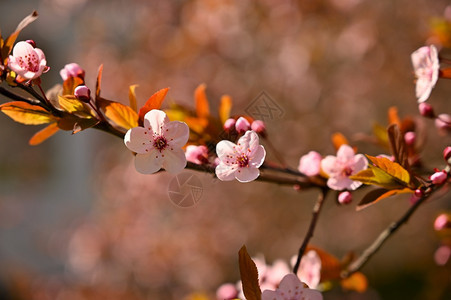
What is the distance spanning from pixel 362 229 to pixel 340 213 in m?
0.13

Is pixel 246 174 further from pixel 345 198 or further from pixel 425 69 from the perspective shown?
pixel 425 69

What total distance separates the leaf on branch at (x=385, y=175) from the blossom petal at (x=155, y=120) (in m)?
0.17

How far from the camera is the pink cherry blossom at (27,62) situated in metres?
0.39

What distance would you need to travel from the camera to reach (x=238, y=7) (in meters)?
1.83

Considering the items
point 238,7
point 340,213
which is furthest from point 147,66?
point 340,213

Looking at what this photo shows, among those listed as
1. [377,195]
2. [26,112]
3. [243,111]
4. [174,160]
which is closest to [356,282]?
[377,195]

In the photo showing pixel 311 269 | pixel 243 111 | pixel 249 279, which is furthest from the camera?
pixel 243 111

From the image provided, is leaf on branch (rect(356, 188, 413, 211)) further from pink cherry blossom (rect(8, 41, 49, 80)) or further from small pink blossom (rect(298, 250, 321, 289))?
pink cherry blossom (rect(8, 41, 49, 80))

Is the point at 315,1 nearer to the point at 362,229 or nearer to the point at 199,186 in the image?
the point at 362,229

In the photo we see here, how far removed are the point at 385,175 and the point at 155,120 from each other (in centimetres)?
20

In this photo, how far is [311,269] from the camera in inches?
20.2

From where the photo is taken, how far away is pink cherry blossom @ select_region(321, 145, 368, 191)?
0.45 metres

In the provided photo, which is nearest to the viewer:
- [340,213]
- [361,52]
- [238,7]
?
[361,52]

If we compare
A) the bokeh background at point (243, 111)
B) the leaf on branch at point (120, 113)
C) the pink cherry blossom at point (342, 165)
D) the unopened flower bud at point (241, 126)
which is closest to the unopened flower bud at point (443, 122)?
the pink cherry blossom at point (342, 165)
